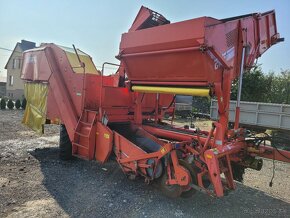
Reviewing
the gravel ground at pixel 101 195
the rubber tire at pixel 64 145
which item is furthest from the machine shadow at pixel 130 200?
the rubber tire at pixel 64 145

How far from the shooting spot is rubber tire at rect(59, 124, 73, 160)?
642 cm

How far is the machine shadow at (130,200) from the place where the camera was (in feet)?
13.7

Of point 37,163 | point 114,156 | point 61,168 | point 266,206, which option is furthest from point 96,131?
point 266,206

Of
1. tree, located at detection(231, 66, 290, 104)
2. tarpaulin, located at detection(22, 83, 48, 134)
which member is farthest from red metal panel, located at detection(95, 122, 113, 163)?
tree, located at detection(231, 66, 290, 104)

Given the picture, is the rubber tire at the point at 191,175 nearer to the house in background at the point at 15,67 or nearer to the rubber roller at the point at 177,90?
the rubber roller at the point at 177,90

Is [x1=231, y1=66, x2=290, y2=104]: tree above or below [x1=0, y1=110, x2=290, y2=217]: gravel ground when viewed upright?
above

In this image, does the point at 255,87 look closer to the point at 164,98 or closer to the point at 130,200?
the point at 164,98

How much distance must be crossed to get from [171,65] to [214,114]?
8.15 m

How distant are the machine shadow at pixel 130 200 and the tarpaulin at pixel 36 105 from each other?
175cm

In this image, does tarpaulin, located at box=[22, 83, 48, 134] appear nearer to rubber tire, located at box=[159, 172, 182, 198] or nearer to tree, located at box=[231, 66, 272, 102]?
rubber tire, located at box=[159, 172, 182, 198]

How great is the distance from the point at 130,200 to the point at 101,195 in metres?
0.51

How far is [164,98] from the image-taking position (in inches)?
267

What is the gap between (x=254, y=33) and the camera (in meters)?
4.68

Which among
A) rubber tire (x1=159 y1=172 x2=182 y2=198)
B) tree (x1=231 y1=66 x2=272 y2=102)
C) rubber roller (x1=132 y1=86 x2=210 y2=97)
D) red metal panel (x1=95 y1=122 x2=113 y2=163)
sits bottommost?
rubber tire (x1=159 y1=172 x2=182 y2=198)
